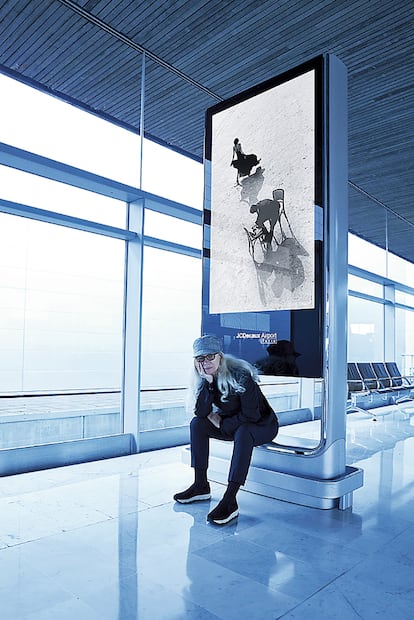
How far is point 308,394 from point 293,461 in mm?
1663

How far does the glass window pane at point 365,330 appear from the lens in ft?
32.4

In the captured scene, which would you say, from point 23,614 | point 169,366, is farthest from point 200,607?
point 169,366

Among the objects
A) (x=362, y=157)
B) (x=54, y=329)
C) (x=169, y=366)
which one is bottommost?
(x=169, y=366)

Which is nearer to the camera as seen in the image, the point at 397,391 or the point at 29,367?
the point at 29,367

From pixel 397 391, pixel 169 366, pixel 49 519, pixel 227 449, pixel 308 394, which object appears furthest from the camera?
pixel 397 391

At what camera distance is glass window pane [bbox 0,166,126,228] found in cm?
423

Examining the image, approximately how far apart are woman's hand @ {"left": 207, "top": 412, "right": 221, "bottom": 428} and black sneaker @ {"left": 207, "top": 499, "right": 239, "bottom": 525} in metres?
0.48

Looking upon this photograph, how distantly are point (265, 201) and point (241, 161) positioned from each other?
44 centimetres

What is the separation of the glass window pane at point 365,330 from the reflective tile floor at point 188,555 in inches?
253

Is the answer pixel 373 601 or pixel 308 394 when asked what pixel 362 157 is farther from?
pixel 373 601

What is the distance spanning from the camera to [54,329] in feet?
16.8

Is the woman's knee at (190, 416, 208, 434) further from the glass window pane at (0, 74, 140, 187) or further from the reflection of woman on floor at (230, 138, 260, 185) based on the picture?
the glass window pane at (0, 74, 140, 187)

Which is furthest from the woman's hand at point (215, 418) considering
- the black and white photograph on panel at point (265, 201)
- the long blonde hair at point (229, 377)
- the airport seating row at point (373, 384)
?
the airport seating row at point (373, 384)

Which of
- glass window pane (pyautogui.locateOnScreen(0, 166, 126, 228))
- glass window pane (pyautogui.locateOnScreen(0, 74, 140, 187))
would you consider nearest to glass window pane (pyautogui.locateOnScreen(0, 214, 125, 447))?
glass window pane (pyautogui.locateOnScreen(0, 166, 126, 228))
